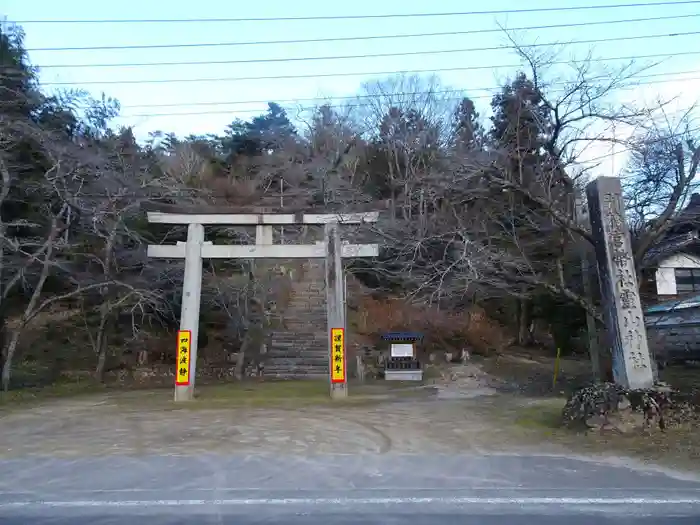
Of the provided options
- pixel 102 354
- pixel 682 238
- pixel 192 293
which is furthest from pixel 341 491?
pixel 102 354

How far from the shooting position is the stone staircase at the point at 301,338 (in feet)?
76.3

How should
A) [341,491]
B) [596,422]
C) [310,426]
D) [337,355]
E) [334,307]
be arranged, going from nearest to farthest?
[341,491] < [596,422] < [310,426] < [337,355] < [334,307]

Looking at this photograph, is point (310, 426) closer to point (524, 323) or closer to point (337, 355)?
point (337, 355)

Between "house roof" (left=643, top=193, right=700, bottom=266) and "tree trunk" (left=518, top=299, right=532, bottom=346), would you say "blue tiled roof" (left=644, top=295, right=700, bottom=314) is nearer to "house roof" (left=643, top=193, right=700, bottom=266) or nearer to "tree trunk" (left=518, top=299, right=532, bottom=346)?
"house roof" (left=643, top=193, right=700, bottom=266)

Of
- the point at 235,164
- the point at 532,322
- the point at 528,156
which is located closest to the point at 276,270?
the point at 235,164

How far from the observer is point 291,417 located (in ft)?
36.7

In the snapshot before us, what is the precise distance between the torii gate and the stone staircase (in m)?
7.75

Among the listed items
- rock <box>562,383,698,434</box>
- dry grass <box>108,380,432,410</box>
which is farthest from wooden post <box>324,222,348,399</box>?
rock <box>562,383,698,434</box>

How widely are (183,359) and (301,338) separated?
11371 mm

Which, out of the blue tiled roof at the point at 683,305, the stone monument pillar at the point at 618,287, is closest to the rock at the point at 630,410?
the stone monument pillar at the point at 618,287

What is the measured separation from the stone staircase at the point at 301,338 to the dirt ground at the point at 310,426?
6268 millimetres

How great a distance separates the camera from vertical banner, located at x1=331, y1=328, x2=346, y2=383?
48.4ft

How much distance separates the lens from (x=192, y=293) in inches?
601

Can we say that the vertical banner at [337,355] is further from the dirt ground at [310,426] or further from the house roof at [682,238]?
the house roof at [682,238]
